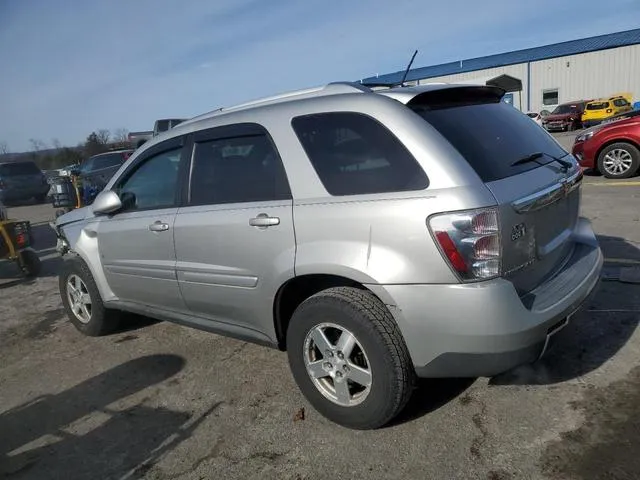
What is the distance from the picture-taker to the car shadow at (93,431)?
109 inches

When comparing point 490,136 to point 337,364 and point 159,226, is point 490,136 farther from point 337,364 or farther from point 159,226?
point 159,226

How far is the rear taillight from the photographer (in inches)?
90.7

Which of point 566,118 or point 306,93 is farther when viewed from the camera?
point 566,118

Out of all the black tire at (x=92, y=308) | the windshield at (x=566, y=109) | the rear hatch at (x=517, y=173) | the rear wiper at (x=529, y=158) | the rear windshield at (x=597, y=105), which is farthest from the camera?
the windshield at (x=566, y=109)

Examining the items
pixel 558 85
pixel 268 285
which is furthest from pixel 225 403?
pixel 558 85

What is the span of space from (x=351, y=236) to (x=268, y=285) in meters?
0.68

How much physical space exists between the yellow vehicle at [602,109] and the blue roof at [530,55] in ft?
36.6

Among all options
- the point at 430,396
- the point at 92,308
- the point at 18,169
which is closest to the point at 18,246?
the point at 92,308

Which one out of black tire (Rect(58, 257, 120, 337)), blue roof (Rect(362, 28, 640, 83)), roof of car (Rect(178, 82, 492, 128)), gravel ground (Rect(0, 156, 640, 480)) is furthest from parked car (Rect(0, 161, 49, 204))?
blue roof (Rect(362, 28, 640, 83))

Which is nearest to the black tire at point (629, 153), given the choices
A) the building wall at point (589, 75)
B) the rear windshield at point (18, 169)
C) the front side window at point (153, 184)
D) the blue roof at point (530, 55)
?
the front side window at point (153, 184)

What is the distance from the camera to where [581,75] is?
139ft

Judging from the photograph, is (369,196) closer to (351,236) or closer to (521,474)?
(351,236)

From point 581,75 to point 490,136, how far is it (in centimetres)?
4642

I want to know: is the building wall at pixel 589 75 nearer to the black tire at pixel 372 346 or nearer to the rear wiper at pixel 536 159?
the rear wiper at pixel 536 159
